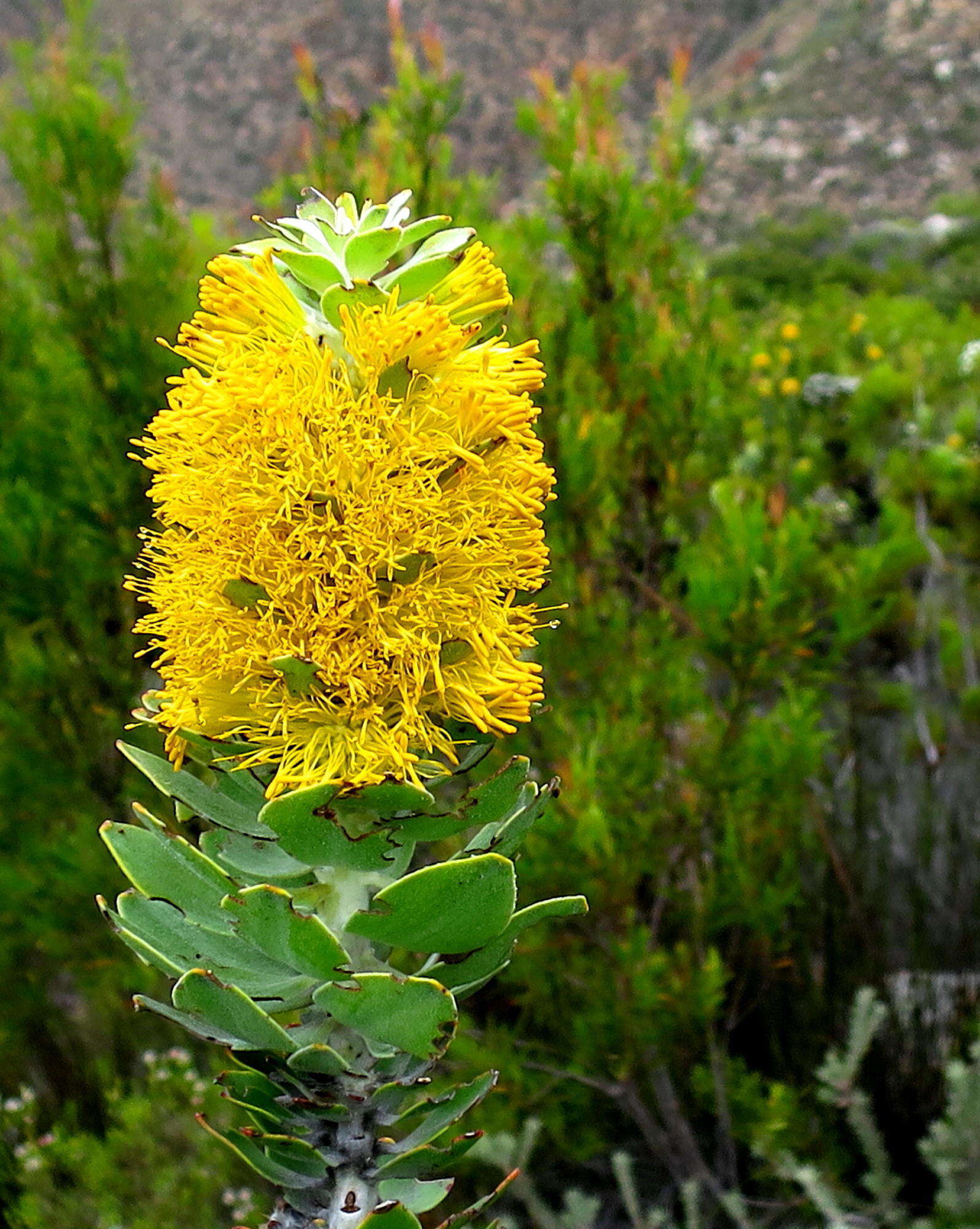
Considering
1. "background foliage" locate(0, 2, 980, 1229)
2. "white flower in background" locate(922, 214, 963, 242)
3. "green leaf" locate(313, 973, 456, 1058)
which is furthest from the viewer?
"white flower in background" locate(922, 214, 963, 242)

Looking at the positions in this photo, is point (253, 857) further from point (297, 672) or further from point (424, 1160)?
point (424, 1160)

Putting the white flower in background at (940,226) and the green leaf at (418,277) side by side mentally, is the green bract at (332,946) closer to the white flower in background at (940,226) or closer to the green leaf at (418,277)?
the green leaf at (418,277)

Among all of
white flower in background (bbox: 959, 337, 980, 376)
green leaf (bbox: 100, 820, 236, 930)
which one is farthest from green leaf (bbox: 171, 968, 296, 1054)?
white flower in background (bbox: 959, 337, 980, 376)

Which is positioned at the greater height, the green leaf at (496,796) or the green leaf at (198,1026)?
the green leaf at (496,796)

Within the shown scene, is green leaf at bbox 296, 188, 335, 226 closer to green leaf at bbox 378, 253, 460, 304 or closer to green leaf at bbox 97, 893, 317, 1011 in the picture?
green leaf at bbox 378, 253, 460, 304

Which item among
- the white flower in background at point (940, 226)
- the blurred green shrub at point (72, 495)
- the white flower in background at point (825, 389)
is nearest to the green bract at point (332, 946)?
the blurred green shrub at point (72, 495)
